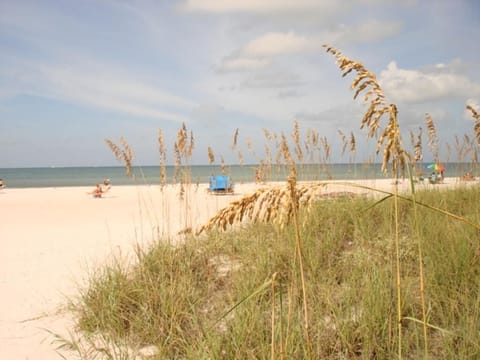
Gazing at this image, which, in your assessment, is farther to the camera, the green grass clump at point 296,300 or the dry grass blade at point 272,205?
the green grass clump at point 296,300

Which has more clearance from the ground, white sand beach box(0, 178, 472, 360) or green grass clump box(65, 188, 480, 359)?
green grass clump box(65, 188, 480, 359)

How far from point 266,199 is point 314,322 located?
2001 millimetres

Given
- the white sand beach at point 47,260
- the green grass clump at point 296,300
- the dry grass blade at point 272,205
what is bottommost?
the white sand beach at point 47,260

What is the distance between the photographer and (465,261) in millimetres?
3273

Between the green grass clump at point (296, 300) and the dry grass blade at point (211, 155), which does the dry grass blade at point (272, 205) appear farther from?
the dry grass blade at point (211, 155)

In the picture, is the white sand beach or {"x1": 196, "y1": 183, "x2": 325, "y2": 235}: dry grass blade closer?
{"x1": 196, "y1": 183, "x2": 325, "y2": 235}: dry grass blade

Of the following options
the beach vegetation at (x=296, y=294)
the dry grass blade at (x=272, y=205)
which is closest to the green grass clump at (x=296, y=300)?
the beach vegetation at (x=296, y=294)

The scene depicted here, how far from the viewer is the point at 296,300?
10.8 ft

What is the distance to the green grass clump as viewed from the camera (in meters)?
2.49

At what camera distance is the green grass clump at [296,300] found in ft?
8.17

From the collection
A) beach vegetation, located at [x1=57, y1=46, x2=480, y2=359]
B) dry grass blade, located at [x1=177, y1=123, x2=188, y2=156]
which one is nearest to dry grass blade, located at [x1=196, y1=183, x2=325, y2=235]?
beach vegetation, located at [x1=57, y1=46, x2=480, y2=359]

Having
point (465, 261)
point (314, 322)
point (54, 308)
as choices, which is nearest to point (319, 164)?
point (465, 261)

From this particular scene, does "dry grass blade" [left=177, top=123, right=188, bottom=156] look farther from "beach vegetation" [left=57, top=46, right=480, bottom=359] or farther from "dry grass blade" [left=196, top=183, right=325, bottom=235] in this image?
"dry grass blade" [left=196, top=183, right=325, bottom=235]

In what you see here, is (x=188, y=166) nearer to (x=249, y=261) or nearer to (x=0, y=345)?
(x=249, y=261)
